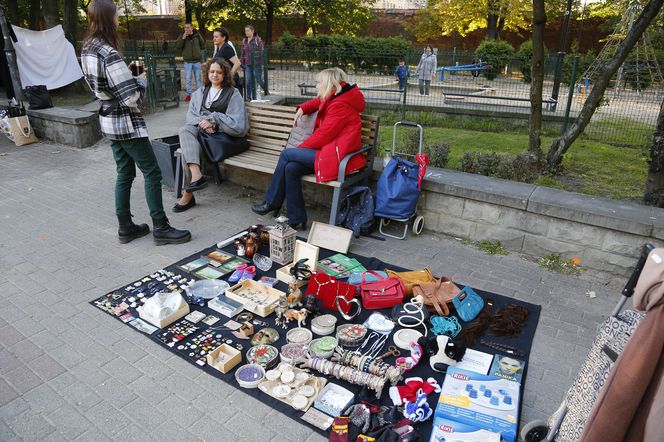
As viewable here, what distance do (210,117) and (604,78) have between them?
4.58 m

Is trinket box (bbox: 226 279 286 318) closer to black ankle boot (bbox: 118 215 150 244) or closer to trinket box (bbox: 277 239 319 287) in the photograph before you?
trinket box (bbox: 277 239 319 287)

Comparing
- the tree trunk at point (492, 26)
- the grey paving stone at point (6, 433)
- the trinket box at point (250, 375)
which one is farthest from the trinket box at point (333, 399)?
the tree trunk at point (492, 26)

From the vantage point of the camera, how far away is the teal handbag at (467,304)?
139 inches

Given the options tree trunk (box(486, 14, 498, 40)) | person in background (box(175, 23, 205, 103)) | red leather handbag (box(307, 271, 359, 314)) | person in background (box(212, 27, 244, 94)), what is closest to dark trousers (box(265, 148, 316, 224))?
red leather handbag (box(307, 271, 359, 314))

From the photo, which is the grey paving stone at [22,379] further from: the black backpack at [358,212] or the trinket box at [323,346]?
the black backpack at [358,212]

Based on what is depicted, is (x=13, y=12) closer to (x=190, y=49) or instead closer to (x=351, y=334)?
(x=190, y=49)

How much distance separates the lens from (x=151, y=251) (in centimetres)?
449

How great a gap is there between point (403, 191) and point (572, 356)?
2.07 meters

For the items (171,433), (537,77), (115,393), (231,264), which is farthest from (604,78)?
(115,393)

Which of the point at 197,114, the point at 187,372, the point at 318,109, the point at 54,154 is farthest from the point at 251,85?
the point at 187,372

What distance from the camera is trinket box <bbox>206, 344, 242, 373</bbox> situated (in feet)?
9.66

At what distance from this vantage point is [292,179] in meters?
4.75

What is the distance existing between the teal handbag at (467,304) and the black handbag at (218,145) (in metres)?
3.08

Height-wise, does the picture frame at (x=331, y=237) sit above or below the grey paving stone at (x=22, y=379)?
above
